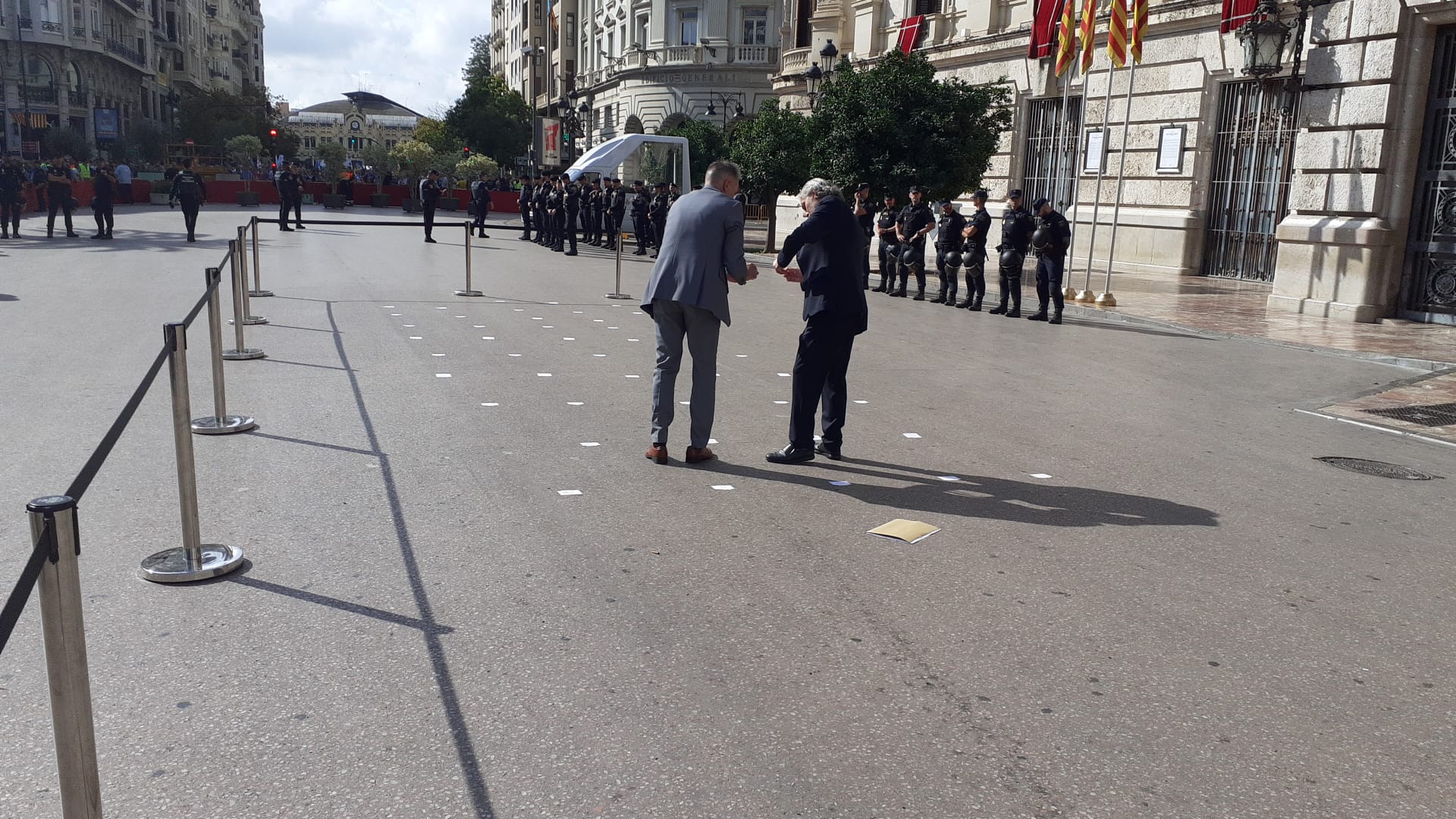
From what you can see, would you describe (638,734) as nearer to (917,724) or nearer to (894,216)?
(917,724)

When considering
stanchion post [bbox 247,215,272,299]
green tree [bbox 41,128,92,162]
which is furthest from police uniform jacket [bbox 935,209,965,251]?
green tree [bbox 41,128,92,162]

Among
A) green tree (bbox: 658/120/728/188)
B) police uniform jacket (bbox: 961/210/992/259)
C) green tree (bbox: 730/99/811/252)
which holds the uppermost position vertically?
green tree (bbox: 658/120/728/188)

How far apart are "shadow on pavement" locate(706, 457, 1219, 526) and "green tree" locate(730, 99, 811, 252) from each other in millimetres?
19325

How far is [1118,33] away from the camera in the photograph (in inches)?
690

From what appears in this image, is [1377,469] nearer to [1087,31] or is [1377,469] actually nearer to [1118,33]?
[1118,33]

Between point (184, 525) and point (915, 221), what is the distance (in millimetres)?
14737

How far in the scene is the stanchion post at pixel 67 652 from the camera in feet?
7.54

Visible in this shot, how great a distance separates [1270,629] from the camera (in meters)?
4.48

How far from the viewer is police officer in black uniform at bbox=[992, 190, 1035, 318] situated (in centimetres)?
1574

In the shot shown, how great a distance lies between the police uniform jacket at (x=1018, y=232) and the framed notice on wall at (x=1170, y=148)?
8326mm

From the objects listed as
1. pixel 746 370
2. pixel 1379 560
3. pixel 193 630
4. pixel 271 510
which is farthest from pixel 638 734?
pixel 746 370

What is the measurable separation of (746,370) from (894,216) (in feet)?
31.2

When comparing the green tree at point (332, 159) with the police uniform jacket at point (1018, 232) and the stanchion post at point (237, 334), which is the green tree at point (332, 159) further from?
the stanchion post at point (237, 334)

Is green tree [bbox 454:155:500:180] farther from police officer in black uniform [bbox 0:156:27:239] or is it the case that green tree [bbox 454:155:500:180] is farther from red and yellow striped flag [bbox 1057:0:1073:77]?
red and yellow striped flag [bbox 1057:0:1073:77]
